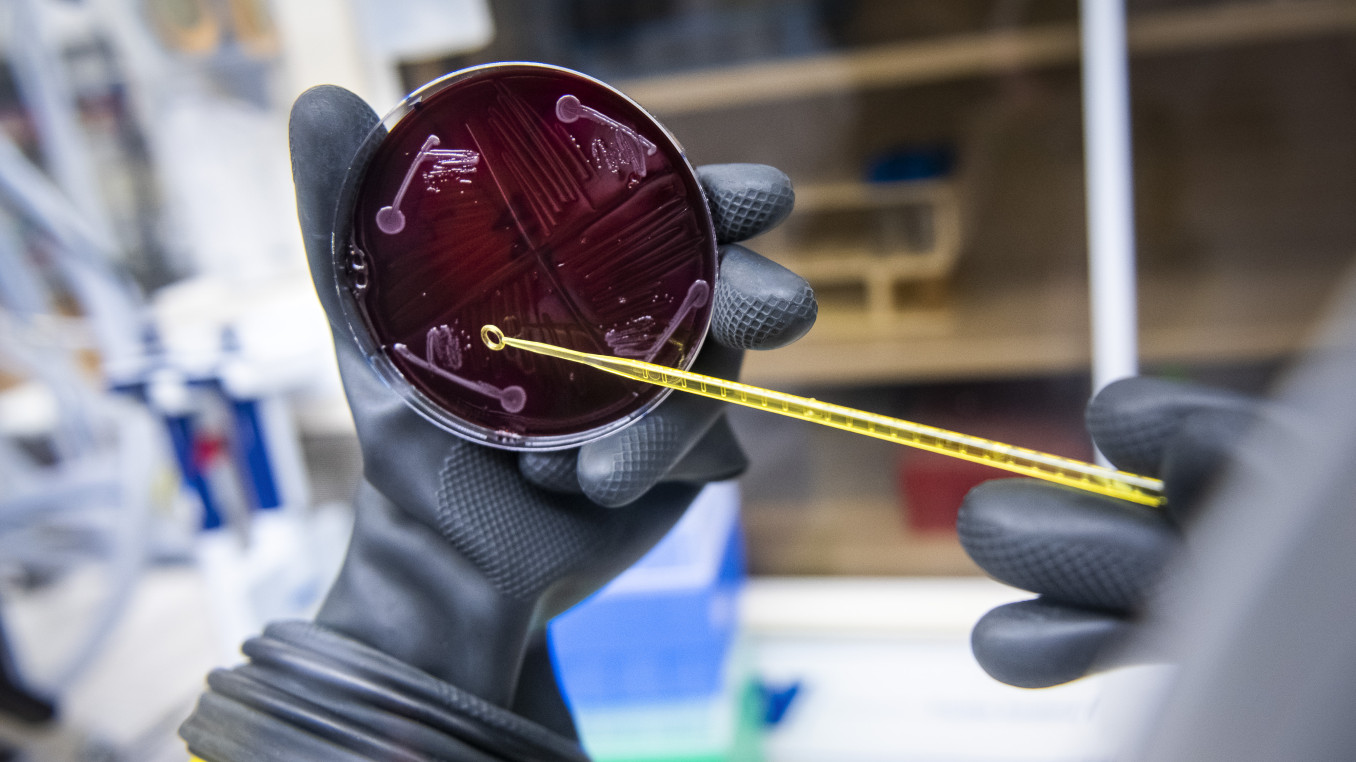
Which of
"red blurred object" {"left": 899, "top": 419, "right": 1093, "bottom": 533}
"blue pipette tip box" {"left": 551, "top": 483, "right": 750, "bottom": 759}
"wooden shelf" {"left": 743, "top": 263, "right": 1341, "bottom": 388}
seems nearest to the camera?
Result: "blue pipette tip box" {"left": 551, "top": 483, "right": 750, "bottom": 759}

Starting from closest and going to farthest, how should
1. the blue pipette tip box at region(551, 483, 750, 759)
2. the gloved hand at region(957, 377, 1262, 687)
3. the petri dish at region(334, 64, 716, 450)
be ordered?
the gloved hand at region(957, 377, 1262, 687) → the petri dish at region(334, 64, 716, 450) → the blue pipette tip box at region(551, 483, 750, 759)

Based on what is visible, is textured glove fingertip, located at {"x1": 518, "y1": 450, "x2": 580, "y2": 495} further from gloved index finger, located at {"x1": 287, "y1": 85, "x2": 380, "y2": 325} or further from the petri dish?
gloved index finger, located at {"x1": 287, "y1": 85, "x2": 380, "y2": 325}

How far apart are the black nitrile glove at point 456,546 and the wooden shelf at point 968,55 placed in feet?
2.91

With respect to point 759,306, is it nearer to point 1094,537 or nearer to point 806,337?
point 1094,537

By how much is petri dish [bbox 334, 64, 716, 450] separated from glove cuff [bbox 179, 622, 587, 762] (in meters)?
0.19

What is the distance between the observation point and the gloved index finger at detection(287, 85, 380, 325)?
54cm

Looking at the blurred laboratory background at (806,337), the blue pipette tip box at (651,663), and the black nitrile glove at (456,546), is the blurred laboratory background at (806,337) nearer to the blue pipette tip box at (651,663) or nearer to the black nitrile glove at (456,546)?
the blue pipette tip box at (651,663)

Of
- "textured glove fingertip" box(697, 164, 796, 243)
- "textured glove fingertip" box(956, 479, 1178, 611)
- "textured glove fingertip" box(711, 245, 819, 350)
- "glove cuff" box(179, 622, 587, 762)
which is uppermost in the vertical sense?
"textured glove fingertip" box(697, 164, 796, 243)

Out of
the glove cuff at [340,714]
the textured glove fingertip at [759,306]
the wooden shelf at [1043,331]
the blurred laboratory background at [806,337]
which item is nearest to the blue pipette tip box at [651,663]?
the blurred laboratory background at [806,337]

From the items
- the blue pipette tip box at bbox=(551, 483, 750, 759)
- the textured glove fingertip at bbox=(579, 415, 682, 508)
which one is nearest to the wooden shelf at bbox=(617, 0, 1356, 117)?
the blue pipette tip box at bbox=(551, 483, 750, 759)

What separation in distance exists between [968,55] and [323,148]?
129cm

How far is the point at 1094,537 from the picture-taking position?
423 mm

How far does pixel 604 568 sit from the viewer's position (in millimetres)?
652

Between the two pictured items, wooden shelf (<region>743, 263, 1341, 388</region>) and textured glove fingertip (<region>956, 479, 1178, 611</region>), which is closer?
textured glove fingertip (<region>956, 479, 1178, 611</region>)
